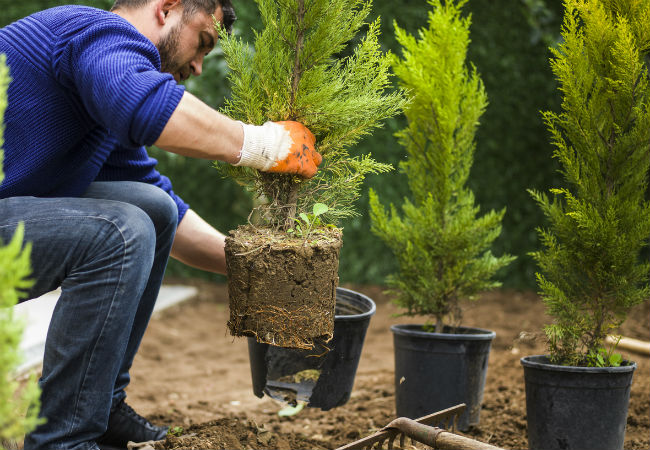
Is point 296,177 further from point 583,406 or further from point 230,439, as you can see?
point 583,406

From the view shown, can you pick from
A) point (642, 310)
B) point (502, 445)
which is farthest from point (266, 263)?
point (642, 310)

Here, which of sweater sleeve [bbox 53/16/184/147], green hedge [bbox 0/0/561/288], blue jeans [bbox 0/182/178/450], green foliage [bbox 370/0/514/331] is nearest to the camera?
sweater sleeve [bbox 53/16/184/147]

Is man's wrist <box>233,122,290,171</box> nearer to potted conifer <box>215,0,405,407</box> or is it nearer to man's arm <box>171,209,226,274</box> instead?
potted conifer <box>215,0,405,407</box>

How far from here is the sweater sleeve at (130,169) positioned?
9.14ft

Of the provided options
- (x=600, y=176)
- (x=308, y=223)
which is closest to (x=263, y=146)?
(x=308, y=223)

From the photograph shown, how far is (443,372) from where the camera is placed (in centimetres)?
292

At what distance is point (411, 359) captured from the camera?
3.00 m

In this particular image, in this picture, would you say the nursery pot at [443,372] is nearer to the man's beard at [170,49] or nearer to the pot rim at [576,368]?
the pot rim at [576,368]

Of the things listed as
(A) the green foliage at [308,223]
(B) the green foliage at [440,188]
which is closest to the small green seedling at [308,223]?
(A) the green foliage at [308,223]

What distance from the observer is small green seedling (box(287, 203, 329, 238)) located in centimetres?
227

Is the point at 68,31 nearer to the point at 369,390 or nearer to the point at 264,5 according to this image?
the point at 264,5

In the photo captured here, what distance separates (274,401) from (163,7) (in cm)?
239

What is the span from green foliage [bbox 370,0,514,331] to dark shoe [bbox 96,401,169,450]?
149 cm

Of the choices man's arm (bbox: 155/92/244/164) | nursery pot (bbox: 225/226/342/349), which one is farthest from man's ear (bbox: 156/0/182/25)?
nursery pot (bbox: 225/226/342/349)
